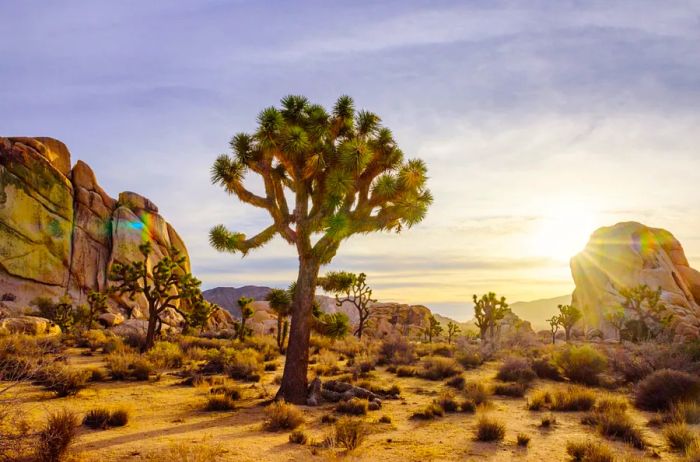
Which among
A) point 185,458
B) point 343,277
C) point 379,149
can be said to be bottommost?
point 185,458

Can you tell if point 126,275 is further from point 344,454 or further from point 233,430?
point 344,454

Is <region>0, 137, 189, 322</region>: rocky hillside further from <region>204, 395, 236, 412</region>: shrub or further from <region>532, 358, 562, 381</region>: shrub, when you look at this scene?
<region>532, 358, 562, 381</region>: shrub

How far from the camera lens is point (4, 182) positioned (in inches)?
1658

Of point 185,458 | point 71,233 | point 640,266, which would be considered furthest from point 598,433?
point 640,266

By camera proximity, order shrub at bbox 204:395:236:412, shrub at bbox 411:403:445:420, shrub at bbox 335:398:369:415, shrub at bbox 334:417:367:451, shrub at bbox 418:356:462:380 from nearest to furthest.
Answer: shrub at bbox 334:417:367:451 < shrub at bbox 411:403:445:420 < shrub at bbox 204:395:236:412 < shrub at bbox 335:398:369:415 < shrub at bbox 418:356:462:380

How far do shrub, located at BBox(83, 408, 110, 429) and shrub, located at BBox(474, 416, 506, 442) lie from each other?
7022 millimetres

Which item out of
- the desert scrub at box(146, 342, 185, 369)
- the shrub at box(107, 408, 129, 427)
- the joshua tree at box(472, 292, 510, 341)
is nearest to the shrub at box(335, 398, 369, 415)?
the shrub at box(107, 408, 129, 427)

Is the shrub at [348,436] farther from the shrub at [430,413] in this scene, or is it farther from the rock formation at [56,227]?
the rock formation at [56,227]

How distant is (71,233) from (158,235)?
30.7 feet

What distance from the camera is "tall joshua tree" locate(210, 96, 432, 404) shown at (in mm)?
12289

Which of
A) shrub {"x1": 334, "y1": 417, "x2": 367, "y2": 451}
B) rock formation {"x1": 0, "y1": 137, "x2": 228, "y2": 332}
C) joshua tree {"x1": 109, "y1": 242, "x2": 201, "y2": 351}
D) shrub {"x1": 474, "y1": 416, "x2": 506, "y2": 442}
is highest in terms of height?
rock formation {"x1": 0, "y1": 137, "x2": 228, "y2": 332}

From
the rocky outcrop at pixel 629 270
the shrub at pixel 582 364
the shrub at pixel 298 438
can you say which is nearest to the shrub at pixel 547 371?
the shrub at pixel 582 364

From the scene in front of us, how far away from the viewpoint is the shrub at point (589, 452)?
265 inches

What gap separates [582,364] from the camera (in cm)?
1688
